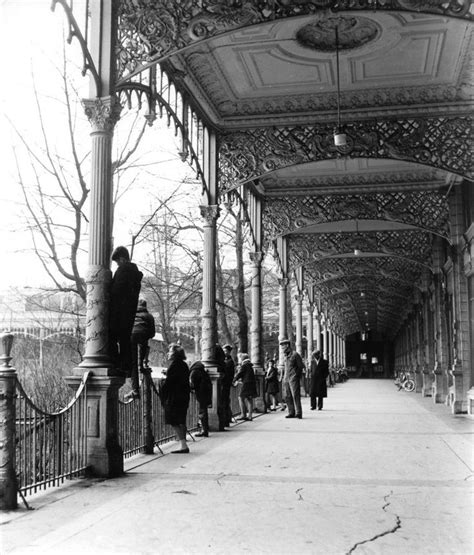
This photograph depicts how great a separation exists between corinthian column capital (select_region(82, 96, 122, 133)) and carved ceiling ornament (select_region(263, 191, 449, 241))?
1271 cm

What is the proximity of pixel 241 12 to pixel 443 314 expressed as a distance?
1383 cm

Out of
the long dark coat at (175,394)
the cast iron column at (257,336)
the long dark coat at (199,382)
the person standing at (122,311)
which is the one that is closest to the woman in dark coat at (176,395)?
the long dark coat at (175,394)

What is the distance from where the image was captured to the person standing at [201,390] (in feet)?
39.4

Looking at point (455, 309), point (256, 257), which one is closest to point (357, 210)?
point (256, 257)

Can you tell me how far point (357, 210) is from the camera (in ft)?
68.0

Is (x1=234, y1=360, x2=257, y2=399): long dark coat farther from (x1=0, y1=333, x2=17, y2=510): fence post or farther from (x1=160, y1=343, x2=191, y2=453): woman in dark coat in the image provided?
(x1=0, y1=333, x2=17, y2=510): fence post

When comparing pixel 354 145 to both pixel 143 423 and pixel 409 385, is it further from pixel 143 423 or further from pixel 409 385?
pixel 409 385

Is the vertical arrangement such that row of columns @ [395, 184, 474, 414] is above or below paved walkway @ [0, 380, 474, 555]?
above

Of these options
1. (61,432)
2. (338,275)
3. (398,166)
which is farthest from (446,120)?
(338,275)

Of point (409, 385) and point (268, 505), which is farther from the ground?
point (268, 505)

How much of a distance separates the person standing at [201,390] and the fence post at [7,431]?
577cm

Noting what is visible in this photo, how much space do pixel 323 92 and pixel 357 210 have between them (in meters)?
7.22

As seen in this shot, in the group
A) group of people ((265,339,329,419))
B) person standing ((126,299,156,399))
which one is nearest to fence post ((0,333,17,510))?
person standing ((126,299,156,399))

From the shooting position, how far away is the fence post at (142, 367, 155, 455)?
9.84 metres
